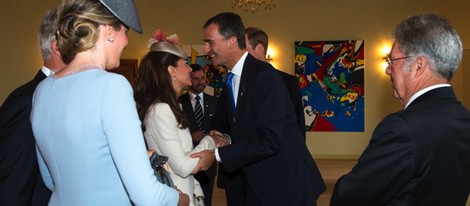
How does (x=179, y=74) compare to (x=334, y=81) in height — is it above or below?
above

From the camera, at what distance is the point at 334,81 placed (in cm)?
1080

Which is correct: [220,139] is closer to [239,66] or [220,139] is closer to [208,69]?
[239,66]

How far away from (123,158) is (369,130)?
1005cm

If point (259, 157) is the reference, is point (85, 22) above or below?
above

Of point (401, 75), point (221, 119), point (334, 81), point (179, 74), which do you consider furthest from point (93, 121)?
point (334, 81)

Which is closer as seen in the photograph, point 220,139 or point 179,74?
point 179,74

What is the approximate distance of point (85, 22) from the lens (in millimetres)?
1465

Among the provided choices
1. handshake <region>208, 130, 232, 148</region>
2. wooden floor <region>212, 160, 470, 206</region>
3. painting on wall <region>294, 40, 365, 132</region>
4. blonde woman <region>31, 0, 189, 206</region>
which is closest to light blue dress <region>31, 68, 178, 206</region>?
blonde woman <region>31, 0, 189, 206</region>

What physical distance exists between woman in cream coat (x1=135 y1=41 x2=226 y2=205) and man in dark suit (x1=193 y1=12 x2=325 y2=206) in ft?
0.43

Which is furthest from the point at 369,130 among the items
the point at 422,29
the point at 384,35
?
the point at 422,29

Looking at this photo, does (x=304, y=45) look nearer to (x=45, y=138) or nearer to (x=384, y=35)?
(x=384, y=35)

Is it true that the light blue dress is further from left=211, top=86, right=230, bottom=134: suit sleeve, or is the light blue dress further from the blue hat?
left=211, top=86, right=230, bottom=134: suit sleeve

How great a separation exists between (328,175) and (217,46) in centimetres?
609

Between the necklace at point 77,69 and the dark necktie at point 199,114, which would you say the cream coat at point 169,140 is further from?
the dark necktie at point 199,114
